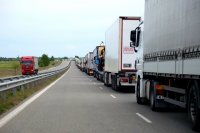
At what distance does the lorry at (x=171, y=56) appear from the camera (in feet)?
32.7

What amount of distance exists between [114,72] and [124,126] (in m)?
15.7

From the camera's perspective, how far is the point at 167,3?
12461 millimetres

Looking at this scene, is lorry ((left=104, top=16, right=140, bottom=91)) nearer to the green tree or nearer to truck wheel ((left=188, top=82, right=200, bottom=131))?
truck wheel ((left=188, top=82, right=200, bottom=131))

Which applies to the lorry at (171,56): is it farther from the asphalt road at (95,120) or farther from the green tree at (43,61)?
the green tree at (43,61)

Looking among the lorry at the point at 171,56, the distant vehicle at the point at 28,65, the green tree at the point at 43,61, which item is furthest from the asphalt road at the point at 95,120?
the green tree at the point at 43,61

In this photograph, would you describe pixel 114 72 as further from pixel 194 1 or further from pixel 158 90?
pixel 194 1

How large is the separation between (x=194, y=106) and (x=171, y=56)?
1.93 m

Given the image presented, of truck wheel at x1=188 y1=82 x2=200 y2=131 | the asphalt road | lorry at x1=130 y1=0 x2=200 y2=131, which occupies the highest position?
lorry at x1=130 y1=0 x2=200 y2=131

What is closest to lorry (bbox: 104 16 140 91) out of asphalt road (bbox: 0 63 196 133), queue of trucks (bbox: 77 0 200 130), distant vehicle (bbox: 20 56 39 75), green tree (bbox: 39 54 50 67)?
queue of trucks (bbox: 77 0 200 130)

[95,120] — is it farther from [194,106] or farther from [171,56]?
[194,106]

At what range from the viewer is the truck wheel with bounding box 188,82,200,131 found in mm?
10023

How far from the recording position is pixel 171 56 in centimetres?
1189

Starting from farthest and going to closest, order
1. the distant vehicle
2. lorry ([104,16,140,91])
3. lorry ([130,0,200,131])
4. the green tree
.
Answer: the green tree → the distant vehicle → lorry ([104,16,140,91]) → lorry ([130,0,200,131])

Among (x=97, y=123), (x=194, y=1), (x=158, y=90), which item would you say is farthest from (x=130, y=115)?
(x=194, y=1)
